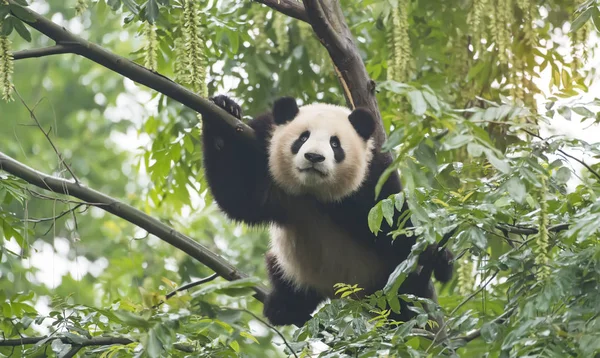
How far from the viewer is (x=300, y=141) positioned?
17.0 feet

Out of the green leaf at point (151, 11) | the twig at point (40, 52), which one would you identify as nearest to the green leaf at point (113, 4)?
the green leaf at point (151, 11)

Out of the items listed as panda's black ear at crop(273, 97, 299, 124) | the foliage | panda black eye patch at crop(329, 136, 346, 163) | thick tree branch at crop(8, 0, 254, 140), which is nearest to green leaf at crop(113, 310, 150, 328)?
the foliage

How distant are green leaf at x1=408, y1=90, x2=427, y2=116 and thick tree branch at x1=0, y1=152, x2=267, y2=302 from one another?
244 cm

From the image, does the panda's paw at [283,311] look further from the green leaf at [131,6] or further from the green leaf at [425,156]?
the green leaf at [425,156]

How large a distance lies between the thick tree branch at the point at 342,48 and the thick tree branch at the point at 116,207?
4.59 feet

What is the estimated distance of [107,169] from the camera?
567 inches

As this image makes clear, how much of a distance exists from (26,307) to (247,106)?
334 cm

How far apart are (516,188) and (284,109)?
9.71 feet

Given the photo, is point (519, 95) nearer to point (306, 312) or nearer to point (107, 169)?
point (306, 312)

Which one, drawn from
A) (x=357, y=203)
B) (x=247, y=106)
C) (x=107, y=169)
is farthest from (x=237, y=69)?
(x=107, y=169)

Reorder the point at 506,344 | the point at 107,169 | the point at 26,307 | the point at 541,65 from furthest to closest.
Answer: the point at 107,169 < the point at 541,65 < the point at 26,307 < the point at 506,344

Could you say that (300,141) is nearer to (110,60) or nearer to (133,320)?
(110,60)

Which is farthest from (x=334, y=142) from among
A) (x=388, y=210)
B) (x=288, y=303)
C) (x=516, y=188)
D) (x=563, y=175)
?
(x=516, y=188)

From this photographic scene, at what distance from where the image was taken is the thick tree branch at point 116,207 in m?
4.32
